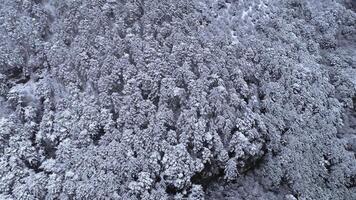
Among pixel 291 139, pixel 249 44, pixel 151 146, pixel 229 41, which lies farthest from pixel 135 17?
pixel 291 139

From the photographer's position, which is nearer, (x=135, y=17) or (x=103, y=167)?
(x=103, y=167)

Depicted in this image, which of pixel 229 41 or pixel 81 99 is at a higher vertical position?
pixel 229 41

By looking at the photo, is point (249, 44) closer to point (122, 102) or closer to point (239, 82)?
point (239, 82)

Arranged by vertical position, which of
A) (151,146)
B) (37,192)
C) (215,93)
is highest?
(215,93)

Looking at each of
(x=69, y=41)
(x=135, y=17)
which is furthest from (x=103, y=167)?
(x=135, y=17)

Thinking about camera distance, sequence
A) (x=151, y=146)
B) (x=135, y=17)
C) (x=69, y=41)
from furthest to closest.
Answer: (x=135, y=17) → (x=69, y=41) → (x=151, y=146)

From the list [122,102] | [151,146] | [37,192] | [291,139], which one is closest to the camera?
[37,192]

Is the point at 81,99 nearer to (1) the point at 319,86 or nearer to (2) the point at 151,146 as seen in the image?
(2) the point at 151,146
